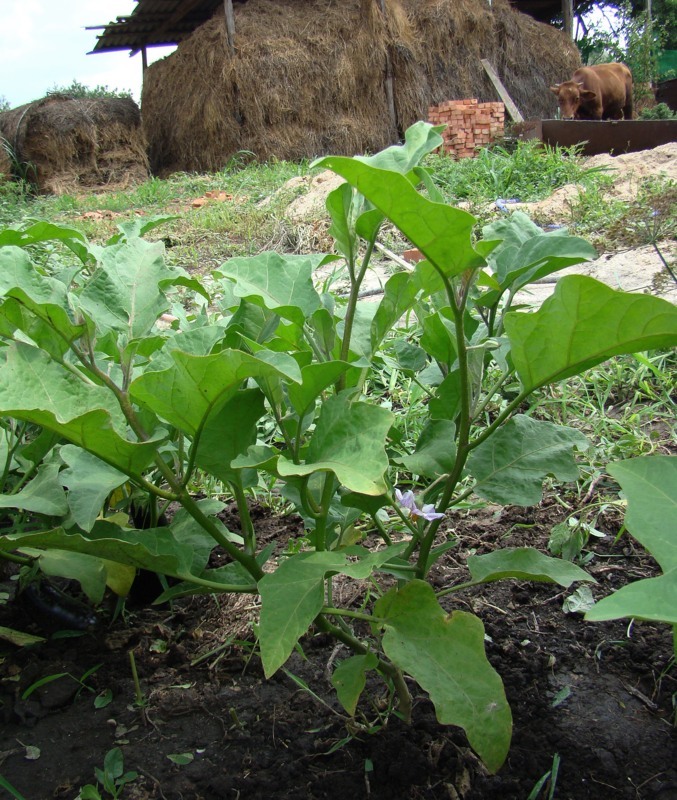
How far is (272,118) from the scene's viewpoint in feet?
36.8

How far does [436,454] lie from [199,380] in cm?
35

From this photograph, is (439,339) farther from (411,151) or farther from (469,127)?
(469,127)

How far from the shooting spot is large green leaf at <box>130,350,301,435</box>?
0.70 metres

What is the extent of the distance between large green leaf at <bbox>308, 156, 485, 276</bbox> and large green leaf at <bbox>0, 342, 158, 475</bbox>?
0.31 m

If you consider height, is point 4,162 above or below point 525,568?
above

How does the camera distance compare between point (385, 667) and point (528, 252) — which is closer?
point (528, 252)

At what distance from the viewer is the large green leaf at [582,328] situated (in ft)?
2.19

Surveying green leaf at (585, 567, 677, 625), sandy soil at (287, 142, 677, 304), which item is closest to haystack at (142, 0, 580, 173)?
sandy soil at (287, 142, 677, 304)

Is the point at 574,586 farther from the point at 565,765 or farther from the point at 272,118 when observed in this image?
the point at 272,118

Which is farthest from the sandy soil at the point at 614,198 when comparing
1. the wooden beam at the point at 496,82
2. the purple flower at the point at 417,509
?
the wooden beam at the point at 496,82

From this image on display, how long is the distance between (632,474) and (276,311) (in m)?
0.42

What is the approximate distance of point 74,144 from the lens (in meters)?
11.4

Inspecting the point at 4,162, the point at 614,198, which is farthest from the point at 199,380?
the point at 4,162

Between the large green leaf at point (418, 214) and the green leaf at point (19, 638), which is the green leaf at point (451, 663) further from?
the green leaf at point (19, 638)
